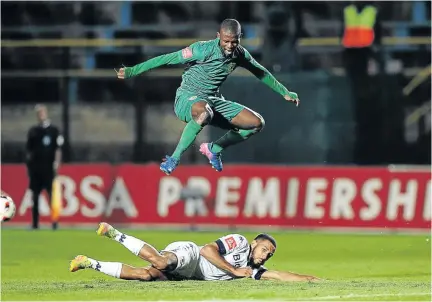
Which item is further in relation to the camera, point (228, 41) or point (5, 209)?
point (5, 209)

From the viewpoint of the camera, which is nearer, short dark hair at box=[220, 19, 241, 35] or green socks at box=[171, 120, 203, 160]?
short dark hair at box=[220, 19, 241, 35]

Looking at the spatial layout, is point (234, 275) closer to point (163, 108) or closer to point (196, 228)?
point (196, 228)

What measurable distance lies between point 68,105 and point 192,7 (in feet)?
11.4

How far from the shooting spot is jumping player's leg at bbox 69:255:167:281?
14.9 meters

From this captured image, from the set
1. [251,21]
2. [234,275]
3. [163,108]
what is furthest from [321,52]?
[234,275]

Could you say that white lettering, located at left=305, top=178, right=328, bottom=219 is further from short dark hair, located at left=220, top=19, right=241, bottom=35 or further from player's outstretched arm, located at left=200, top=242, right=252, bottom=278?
short dark hair, located at left=220, top=19, right=241, bottom=35

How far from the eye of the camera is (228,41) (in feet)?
44.6

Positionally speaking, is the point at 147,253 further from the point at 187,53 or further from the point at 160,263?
the point at 187,53

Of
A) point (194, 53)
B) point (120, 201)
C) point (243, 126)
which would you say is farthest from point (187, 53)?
point (120, 201)

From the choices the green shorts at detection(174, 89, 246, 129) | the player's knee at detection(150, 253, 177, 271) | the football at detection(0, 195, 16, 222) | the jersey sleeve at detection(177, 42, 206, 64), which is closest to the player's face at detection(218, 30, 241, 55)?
the jersey sleeve at detection(177, 42, 206, 64)

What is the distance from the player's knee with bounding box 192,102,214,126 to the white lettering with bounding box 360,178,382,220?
9828mm

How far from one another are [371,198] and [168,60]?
10.1 metres

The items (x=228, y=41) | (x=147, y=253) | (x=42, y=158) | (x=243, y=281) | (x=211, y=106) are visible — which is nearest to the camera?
(x=228, y=41)

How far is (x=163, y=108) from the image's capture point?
26000 mm
